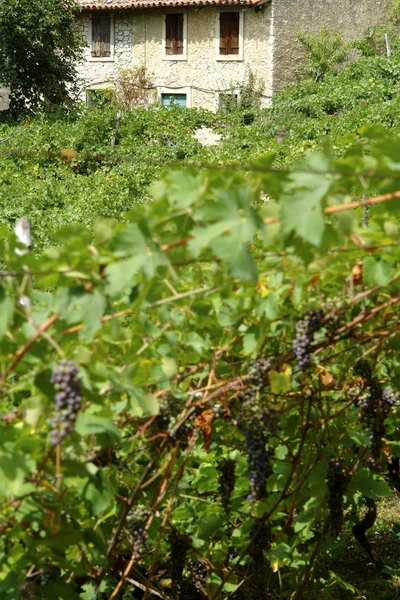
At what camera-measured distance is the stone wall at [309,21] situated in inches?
913

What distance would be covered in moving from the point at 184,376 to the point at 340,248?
44 centimetres

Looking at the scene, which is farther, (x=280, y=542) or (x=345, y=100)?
(x=345, y=100)

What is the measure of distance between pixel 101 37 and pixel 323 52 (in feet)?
19.1

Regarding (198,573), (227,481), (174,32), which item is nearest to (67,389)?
(227,481)

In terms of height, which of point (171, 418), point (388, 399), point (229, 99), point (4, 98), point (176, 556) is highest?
point (171, 418)

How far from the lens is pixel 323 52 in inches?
890

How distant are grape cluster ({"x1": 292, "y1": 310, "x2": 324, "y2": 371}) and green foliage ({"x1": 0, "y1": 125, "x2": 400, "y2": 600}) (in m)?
0.02

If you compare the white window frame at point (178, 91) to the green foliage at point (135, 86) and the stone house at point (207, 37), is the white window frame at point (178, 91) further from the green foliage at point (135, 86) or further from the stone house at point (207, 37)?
the green foliage at point (135, 86)

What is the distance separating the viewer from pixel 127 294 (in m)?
2.19

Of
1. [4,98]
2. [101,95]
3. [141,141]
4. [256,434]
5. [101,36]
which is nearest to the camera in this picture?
[256,434]

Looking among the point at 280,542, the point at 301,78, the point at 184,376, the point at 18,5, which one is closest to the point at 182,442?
the point at 184,376

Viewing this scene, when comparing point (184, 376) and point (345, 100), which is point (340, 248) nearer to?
point (184, 376)

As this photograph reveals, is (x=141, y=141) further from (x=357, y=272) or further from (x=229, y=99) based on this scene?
(x=357, y=272)

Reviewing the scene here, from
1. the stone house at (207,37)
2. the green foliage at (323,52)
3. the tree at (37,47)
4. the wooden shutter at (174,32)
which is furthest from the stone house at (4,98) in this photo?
the green foliage at (323,52)
